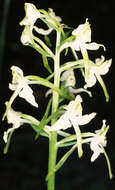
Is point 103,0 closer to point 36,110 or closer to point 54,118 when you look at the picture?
point 36,110

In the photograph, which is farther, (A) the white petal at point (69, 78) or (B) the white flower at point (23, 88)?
(A) the white petal at point (69, 78)

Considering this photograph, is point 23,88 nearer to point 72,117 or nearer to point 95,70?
point 72,117

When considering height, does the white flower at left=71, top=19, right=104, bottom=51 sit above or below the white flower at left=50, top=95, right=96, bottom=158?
above

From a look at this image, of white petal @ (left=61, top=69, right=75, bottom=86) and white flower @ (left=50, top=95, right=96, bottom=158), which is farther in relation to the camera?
white petal @ (left=61, top=69, right=75, bottom=86)

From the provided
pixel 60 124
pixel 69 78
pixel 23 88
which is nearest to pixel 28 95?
pixel 23 88

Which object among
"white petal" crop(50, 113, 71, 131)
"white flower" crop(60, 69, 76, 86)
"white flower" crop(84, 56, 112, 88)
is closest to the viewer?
"white petal" crop(50, 113, 71, 131)

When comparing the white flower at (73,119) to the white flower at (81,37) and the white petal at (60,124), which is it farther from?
the white flower at (81,37)

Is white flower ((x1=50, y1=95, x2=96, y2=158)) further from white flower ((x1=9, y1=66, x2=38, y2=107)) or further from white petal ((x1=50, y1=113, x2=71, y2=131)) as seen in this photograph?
white flower ((x1=9, y1=66, x2=38, y2=107))

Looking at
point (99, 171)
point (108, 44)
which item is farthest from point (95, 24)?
point (99, 171)

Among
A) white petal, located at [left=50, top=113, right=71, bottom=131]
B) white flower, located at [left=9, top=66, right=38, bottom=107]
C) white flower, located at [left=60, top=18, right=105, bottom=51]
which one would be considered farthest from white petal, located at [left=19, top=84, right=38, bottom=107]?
white flower, located at [left=60, top=18, right=105, bottom=51]

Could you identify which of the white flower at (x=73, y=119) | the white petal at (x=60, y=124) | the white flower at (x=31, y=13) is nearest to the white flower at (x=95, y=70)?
the white flower at (x=73, y=119)

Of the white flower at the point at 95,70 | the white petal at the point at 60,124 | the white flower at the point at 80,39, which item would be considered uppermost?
the white flower at the point at 80,39
